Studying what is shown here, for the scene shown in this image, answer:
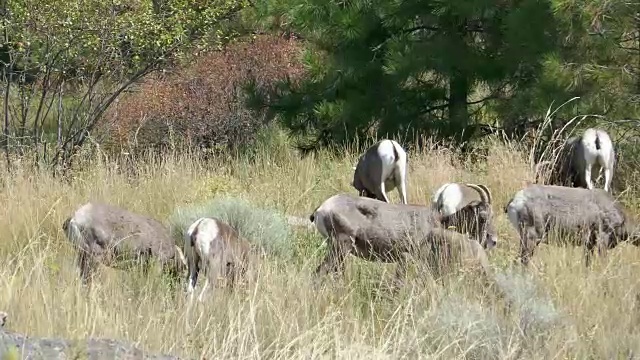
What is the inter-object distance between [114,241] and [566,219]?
277 cm

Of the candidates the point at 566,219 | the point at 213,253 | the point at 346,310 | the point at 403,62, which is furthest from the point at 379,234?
the point at 403,62

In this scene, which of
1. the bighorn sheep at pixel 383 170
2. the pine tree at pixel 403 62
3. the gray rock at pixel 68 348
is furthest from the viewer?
the pine tree at pixel 403 62

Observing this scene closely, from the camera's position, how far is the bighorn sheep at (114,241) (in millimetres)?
5809

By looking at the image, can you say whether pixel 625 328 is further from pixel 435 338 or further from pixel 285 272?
pixel 285 272

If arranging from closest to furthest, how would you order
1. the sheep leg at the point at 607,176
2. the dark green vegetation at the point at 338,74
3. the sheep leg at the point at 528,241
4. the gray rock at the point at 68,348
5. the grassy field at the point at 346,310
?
the gray rock at the point at 68,348, the grassy field at the point at 346,310, the sheep leg at the point at 528,241, the sheep leg at the point at 607,176, the dark green vegetation at the point at 338,74

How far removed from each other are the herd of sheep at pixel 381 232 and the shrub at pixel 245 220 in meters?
0.60

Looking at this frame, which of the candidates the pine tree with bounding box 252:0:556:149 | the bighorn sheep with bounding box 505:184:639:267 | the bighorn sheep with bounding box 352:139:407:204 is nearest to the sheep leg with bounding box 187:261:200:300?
the bighorn sheep with bounding box 505:184:639:267

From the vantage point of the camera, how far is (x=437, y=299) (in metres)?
5.05

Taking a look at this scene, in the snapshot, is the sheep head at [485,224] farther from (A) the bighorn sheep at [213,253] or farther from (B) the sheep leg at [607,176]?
(B) the sheep leg at [607,176]

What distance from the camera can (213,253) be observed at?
18.2 feet

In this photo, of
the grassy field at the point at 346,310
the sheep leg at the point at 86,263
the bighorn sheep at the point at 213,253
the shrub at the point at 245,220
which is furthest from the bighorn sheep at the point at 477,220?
the sheep leg at the point at 86,263

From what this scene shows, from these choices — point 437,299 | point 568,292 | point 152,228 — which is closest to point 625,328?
point 568,292

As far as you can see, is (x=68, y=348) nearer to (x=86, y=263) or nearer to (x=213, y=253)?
(x=213, y=253)

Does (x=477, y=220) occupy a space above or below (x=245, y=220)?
above
